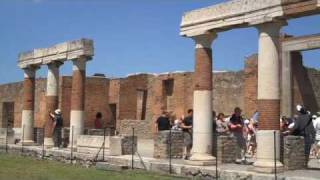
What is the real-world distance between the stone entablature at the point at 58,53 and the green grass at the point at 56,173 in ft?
17.0

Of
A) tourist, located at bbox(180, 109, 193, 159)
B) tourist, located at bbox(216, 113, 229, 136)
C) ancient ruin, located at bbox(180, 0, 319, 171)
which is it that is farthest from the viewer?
tourist, located at bbox(216, 113, 229, 136)

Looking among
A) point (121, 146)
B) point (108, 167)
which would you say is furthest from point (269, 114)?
point (121, 146)

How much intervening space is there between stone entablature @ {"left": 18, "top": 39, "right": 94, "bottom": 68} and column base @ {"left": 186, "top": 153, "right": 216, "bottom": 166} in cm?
805

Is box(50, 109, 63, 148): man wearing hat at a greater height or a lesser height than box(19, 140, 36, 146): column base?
greater

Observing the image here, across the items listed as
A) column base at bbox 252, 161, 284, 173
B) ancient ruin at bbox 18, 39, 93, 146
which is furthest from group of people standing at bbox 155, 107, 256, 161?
ancient ruin at bbox 18, 39, 93, 146

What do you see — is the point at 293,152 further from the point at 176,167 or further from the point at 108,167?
the point at 108,167

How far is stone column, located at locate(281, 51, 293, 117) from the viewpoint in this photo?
26312 millimetres

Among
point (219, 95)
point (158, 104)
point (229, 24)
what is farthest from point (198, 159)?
point (158, 104)

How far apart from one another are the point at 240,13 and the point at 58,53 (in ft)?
36.4

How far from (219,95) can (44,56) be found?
33.9 feet

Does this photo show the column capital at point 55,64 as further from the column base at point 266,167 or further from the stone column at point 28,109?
the column base at point 266,167

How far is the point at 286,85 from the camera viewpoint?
86.7 feet

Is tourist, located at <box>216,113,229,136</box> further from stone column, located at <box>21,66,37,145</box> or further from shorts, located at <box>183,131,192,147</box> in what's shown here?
stone column, located at <box>21,66,37,145</box>

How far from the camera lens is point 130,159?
→ 714 inches
